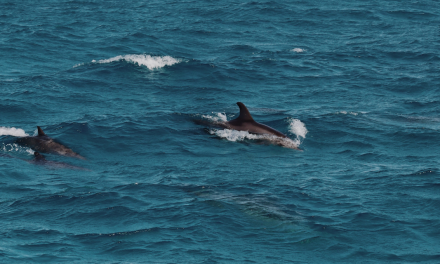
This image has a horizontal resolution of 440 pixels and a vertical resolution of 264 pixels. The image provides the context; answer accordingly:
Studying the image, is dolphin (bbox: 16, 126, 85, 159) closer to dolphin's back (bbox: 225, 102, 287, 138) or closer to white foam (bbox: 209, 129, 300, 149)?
white foam (bbox: 209, 129, 300, 149)

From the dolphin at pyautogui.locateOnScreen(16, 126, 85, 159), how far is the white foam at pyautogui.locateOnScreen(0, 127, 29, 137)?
3.36 feet

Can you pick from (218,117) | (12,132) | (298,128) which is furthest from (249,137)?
(12,132)

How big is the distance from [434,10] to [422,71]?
17374mm

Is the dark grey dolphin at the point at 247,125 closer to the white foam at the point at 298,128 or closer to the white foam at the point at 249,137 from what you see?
the white foam at the point at 249,137

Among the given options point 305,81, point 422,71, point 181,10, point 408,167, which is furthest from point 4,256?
point 181,10

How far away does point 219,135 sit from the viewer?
30.2m

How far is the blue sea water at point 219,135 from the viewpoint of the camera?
20.2m

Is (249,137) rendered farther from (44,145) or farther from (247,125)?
(44,145)

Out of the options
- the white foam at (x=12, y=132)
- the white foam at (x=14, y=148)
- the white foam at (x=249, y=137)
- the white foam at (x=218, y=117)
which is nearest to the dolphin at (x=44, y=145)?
the white foam at (x=14, y=148)

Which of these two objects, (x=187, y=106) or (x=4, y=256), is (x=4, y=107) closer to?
(x=187, y=106)

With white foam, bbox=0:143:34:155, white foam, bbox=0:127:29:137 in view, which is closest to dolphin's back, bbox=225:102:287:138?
white foam, bbox=0:143:34:155

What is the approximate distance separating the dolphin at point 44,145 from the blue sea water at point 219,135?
459 millimetres

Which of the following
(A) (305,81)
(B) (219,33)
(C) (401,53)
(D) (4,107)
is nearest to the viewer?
(D) (4,107)

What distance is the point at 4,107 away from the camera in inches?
1332
